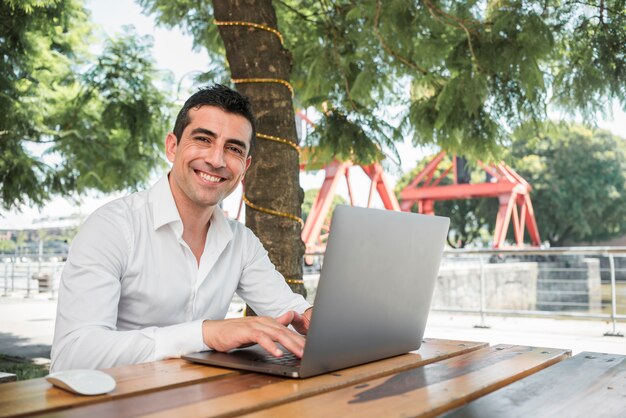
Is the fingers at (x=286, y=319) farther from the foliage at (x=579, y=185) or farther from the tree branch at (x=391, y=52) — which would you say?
the foliage at (x=579, y=185)

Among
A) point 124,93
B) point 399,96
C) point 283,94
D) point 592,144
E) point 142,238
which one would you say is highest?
point 592,144

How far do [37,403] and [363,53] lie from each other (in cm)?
292

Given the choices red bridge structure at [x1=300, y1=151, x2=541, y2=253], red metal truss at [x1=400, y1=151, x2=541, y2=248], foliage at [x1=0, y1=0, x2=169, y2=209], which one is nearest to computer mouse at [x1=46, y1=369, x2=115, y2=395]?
foliage at [x1=0, y1=0, x2=169, y2=209]

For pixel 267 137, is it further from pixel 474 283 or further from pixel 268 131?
pixel 474 283

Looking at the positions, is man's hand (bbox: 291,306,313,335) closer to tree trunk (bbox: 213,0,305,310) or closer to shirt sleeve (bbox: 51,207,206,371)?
shirt sleeve (bbox: 51,207,206,371)

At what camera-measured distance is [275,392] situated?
0.93m

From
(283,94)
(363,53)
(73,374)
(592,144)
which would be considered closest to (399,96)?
(363,53)

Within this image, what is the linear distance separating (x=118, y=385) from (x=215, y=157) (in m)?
0.74

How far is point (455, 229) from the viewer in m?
34.9

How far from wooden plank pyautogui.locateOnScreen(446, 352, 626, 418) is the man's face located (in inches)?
35.2

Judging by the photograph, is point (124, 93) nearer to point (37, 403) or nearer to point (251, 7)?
point (251, 7)

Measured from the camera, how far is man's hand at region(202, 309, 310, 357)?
1.14 m

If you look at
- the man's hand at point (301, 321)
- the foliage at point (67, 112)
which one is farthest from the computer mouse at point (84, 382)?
the foliage at point (67, 112)

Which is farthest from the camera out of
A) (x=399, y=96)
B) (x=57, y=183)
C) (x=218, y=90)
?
(x=57, y=183)
